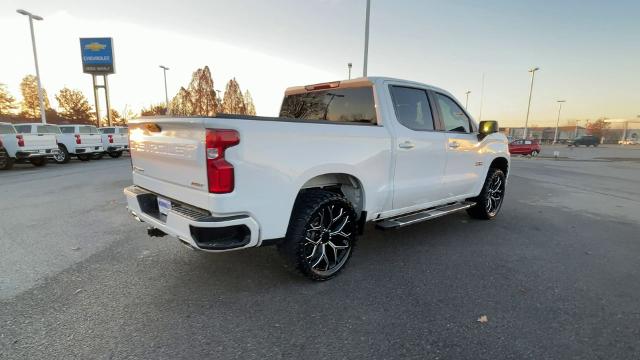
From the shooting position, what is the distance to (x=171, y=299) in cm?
280

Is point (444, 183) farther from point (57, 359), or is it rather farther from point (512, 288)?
point (57, 359)

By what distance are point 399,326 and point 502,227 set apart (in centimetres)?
352

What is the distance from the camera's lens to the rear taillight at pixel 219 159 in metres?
2.32

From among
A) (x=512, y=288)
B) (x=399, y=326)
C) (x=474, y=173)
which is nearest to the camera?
(x=399, y=326)

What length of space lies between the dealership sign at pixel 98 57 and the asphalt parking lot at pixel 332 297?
3141 cm

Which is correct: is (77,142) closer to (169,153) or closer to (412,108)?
(169,153)

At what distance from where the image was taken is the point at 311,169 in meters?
2.84

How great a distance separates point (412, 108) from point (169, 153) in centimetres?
281

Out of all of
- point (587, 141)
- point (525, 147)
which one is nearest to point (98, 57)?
point (525, 147)

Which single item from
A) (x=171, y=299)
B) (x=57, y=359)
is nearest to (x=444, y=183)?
(x=171, y=299)

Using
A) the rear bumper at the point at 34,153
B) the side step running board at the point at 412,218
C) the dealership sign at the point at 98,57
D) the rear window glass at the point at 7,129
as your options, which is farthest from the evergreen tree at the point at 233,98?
the side step running board at the point at 412,218

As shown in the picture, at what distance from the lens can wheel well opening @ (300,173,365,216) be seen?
321cm

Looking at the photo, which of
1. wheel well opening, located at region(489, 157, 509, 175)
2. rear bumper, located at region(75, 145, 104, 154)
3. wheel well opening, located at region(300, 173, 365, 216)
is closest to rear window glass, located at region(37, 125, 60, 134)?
rear bumper, located at region(75, 145, 104, 154)

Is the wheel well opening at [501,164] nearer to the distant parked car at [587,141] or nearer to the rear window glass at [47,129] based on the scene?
the rear window glass at [47,129]
